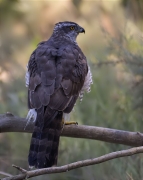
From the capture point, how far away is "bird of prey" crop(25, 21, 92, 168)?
172 inches

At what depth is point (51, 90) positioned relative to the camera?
4.73 metres

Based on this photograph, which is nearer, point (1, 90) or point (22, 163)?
point (22, 163)

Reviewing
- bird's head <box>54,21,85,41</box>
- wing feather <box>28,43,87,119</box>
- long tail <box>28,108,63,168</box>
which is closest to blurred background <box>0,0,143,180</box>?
long tail <box>28,108,63,168</box>

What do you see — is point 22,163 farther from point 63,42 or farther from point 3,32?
point 3,32

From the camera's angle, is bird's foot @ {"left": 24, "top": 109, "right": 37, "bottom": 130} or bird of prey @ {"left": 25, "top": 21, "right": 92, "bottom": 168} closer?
bird of prey @ {"left": 25, "top": 21, "right": 92, "bottom": 168}

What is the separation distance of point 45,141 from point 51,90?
0.57 m

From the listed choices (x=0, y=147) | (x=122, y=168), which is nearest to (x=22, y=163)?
(x=0, y=147)

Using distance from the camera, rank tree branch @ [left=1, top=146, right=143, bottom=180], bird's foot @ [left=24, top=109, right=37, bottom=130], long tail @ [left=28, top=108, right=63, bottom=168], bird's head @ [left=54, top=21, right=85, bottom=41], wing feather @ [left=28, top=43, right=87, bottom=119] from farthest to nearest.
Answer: bird's head @ [left=54, top=21, right=85, bottom=41] → wing feather @ [left=28, top=43, right=87, bottom=119] → bird's foot @ [left=24, top=109, right=37, bottom=130] → long tail @ [left=28, top=108, right=63, bottom=168] → tree branch @ [left=1, top=146, right=143, bottom=180]

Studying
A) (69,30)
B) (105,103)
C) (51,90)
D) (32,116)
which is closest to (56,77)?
(51,90)

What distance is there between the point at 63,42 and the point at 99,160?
2.52m

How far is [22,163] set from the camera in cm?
688

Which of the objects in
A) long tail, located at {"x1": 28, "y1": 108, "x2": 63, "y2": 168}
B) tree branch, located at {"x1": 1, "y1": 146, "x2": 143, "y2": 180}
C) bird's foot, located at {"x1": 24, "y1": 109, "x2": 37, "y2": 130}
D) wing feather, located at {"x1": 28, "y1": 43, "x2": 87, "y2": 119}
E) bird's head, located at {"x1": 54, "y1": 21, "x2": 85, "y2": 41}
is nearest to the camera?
tree branch, located at {"x1": 1, "y1": 146, "x2": 143, "y2": 180}

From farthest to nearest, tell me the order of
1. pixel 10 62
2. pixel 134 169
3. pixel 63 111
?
1. pixel 10 62
2. pixel 134 169
3. pixel 63 111

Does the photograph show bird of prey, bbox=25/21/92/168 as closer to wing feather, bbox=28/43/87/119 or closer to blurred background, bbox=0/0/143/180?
wing feather, bbox=28/43/87/119
